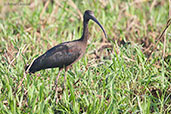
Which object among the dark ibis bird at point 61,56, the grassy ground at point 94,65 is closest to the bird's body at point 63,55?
the dark ibis bird at point 61,56

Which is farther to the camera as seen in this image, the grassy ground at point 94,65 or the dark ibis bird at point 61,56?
the dark ibis bird at point 61,56

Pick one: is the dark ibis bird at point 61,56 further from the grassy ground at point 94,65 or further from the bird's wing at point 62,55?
the grassy ground at point 94,65

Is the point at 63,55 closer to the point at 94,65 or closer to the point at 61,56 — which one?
the point at 61,56

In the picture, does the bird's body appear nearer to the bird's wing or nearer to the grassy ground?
the bird's wing

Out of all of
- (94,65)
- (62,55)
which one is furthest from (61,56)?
(94,65)

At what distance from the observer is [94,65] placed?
4742mm

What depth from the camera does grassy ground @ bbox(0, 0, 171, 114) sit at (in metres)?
3.93

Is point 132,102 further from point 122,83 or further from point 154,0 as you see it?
point 154,0

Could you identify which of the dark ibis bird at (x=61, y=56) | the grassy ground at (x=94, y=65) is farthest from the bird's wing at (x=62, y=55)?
the grassy ground at (x=94, y=65)

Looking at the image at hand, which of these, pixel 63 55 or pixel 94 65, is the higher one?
pixel 63 55

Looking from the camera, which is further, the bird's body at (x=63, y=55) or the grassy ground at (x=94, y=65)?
the bird's body at (x=63, y=55)

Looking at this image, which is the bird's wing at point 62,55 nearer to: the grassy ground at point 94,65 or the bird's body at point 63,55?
the bird's body at point 63,55

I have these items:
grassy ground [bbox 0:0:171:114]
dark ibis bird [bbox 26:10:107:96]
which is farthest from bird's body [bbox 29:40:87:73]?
grassy ground [bbox 0:0:171:114]

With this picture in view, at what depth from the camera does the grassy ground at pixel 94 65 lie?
393cm
